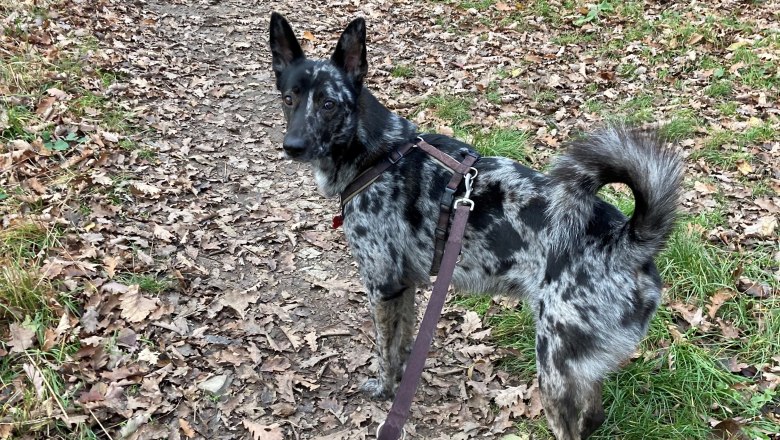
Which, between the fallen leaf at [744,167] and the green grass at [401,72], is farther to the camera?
the green grass at [401,72]

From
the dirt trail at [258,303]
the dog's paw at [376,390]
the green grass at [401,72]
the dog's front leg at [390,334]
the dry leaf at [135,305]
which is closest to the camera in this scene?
the dog's front leg at [390,334]

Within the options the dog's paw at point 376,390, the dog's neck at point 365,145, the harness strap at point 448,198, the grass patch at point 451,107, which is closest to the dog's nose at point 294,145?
the dog's neck at point 365,145

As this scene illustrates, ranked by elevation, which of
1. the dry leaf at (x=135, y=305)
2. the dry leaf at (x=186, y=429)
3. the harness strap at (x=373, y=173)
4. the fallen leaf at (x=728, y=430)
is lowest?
the dry leaf at (x=186, y=429)

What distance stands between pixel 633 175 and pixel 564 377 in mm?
1221

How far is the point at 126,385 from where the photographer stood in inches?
148

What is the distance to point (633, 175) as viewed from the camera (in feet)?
8.93

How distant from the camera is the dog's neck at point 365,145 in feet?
12.1

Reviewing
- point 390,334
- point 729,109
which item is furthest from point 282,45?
point 729,109

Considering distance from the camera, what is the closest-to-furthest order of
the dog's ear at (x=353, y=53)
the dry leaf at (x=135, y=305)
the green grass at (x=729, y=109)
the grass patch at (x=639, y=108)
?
1. the dog's ear at (x=353, y=53)
2. the dry leaf at (x=135, y=305)
3. the green grass at (x=729, y=109)
4. the grass patch at (x=639, y=108)

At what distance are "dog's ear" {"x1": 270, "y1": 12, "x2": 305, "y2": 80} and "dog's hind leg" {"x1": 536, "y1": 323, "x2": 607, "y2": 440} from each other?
101 inches

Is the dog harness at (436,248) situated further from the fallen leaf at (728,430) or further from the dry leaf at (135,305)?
the fallen leaf at (728,430)

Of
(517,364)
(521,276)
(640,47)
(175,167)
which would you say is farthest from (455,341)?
(640,47)

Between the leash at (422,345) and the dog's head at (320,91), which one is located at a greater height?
Answer: the dog's head at (320,91)

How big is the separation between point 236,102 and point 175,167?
84.6 inches
